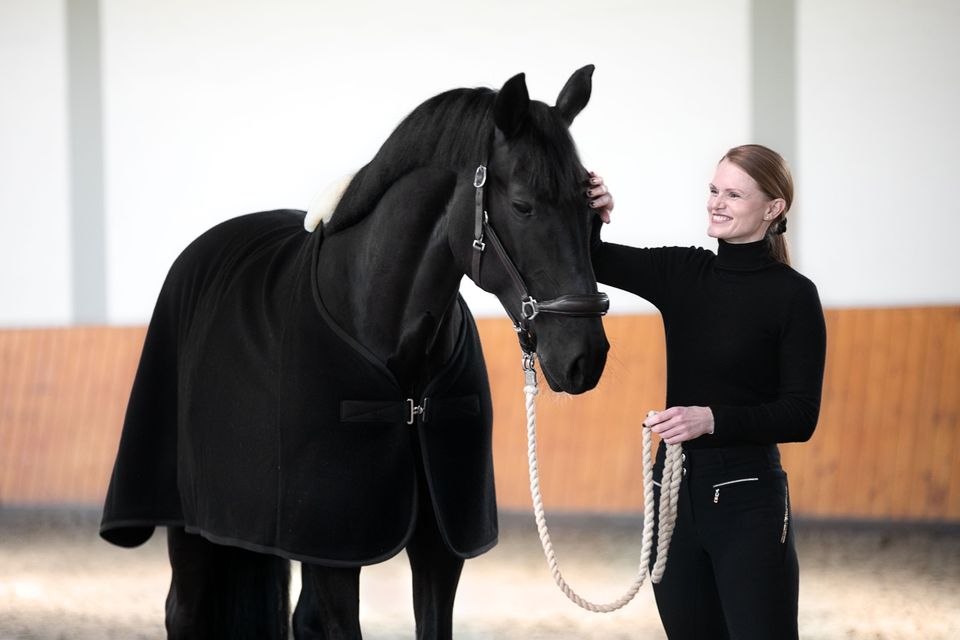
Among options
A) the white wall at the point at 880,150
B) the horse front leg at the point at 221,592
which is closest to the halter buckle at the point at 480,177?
the horse front leg at the point at 221,592

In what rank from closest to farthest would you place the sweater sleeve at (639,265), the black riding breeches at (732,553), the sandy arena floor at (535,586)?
the black riding breeches at (732,553), the sweater sleeve at (639,265), the sandy arena floor at (535,586)

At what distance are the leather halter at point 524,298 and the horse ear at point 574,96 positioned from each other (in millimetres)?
240

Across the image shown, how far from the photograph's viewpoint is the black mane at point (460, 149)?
173 cm

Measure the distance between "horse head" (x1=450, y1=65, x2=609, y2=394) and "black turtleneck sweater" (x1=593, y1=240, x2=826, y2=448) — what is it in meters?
0.28

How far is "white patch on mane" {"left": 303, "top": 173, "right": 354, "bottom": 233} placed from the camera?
211 centimetres

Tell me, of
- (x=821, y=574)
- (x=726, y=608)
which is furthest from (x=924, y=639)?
(x=726, y=608)

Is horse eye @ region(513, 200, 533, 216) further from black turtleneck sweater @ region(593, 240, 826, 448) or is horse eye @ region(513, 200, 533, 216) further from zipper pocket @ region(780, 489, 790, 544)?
zipper pocket @ region(780, 489, 790, 544)

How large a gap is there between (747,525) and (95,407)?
480 cm

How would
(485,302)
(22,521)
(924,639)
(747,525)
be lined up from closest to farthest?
(747,525), (924,639), (22,521), (485,302)

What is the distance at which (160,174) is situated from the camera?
657 cm

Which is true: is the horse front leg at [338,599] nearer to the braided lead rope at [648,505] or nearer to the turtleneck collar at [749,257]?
the braided lead rope at [648,505]

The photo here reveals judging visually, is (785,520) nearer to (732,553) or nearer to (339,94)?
(732,553)

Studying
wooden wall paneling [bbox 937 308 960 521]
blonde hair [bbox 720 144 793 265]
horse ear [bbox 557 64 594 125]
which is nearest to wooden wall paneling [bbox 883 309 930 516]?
wooden wall paneling [bbox 937 308 960 521]

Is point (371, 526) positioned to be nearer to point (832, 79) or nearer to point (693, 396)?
point (693, 396)
